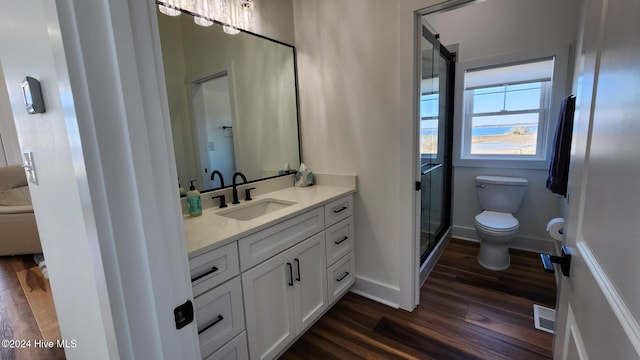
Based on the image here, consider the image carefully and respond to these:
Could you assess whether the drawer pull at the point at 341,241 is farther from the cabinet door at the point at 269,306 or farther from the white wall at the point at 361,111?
the cabinet door at the point at 269,306

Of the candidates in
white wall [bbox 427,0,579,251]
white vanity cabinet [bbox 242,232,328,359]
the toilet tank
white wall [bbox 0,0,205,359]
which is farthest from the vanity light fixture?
the toilet tank

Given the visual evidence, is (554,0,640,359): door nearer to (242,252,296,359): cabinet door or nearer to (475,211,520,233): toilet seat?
(242,252,296,359): cabinet door

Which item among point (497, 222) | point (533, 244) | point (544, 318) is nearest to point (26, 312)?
point (544, 318)

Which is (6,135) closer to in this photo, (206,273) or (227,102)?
(227,102)

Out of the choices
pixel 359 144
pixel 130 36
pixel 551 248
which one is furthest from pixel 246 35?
pixel 551 248

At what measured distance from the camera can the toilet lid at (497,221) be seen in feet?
7.61

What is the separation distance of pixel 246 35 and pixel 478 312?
250 cm

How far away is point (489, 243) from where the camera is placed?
8.00ft

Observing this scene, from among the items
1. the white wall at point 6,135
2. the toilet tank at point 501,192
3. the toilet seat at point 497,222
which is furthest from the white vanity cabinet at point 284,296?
the white wall at point 6,135

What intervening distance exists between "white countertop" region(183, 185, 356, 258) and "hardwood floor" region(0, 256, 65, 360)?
1217 mm

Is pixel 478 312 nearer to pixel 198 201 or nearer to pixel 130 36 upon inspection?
pixel 198 201

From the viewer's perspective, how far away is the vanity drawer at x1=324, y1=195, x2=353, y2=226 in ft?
5.94

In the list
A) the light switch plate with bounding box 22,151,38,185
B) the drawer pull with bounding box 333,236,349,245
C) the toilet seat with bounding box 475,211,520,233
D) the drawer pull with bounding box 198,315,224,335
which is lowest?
the toilet seat with bounding box 475,211,520,233

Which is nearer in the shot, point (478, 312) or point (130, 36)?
point (130, 36)
